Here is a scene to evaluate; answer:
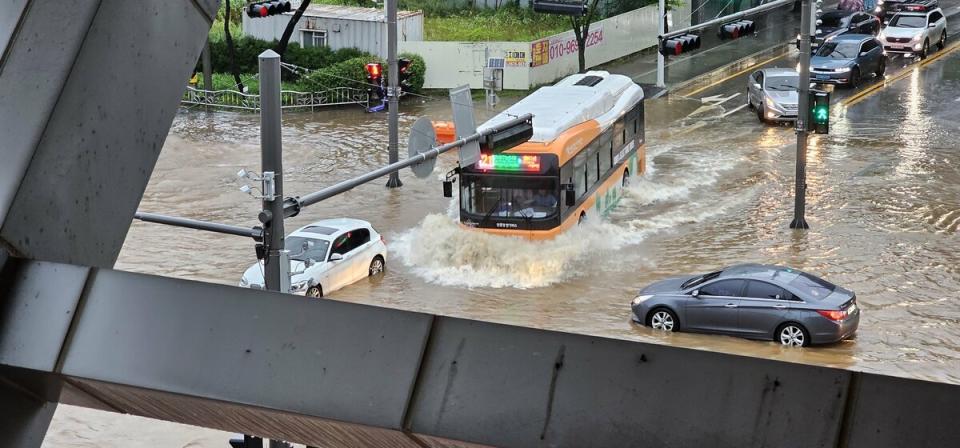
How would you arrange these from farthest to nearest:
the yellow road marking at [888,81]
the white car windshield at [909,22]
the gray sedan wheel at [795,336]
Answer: the white car windshield at [909,22], the yellow road marking at [888,81], the gray sedan wheel at [795,336]

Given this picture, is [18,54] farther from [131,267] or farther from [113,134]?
[131,267]

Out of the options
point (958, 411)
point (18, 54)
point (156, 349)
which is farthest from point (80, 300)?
point (958, 411)

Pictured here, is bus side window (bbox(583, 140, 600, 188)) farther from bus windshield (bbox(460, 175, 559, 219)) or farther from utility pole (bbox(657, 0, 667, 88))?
utility pole (bbox(657, 0, 667, 88))

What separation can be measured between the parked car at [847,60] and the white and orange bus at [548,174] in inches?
632

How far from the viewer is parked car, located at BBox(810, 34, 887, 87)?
3894 centimetres

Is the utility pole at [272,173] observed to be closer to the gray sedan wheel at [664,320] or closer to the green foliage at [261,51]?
the gray sedan wheel at [664,320]

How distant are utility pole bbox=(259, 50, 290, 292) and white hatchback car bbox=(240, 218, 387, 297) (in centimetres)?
971

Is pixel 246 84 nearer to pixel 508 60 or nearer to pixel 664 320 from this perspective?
pixel 508 60

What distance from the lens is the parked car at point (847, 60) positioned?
3894 cm

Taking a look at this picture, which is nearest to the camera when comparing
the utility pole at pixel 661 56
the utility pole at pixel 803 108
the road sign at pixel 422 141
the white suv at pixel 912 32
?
the road sign at pixel 422 141

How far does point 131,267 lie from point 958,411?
20413 mm

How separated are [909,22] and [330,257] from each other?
31.0m

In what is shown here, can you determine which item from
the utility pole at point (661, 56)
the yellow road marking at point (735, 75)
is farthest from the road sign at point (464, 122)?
the yellow road marking at point (735, 75)

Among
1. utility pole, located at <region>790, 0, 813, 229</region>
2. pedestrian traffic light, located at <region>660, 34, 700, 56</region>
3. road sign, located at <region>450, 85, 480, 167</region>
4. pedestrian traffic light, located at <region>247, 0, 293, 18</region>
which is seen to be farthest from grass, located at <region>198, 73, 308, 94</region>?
road sign, located at <region>450, 85, 480, 167</region>
